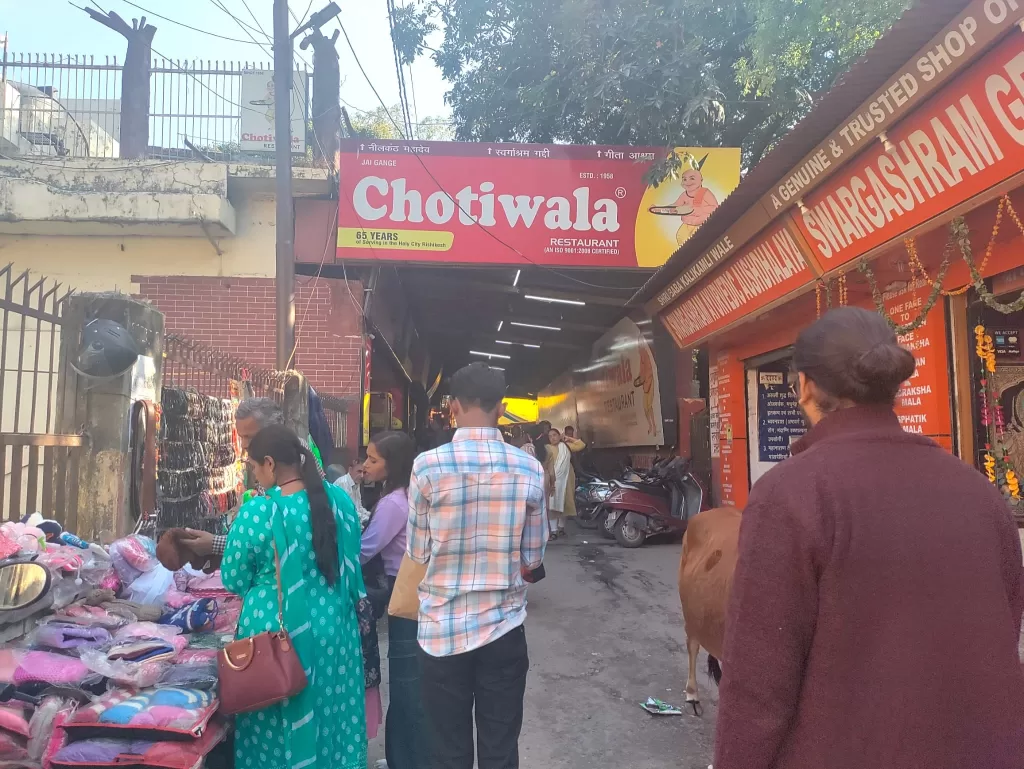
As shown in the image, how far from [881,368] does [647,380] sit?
429 inches

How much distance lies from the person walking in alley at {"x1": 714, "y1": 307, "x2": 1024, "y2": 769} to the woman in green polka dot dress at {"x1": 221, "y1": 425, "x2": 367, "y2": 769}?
1748mm

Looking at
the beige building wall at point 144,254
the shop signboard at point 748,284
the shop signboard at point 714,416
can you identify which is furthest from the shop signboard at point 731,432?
the beige building wall at point 144,254

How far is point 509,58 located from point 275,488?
11.9m

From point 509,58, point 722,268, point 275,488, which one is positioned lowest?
point 275,488

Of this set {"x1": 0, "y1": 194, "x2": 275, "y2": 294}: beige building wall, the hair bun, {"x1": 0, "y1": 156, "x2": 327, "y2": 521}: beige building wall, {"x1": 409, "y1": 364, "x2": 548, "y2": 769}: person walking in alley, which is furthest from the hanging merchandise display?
{"x1": 0, "y1": 194, "x2": 275, "y2": 294}: beige building wall

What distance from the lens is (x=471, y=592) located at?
2543 mm

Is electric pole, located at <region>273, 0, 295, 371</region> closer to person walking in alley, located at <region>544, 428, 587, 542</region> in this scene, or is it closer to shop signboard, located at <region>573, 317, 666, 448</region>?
person walking in alley, located at <region>544, 428, 587, 542</region>

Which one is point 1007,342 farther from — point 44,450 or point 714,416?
point 44,450

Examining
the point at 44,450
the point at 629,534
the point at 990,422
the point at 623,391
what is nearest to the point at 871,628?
the point at 44,450

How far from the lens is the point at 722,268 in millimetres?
7301

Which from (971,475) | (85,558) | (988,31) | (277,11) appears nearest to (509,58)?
(277,11)

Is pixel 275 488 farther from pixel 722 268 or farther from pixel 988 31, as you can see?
pixel 722 268

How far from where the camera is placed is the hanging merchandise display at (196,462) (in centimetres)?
455

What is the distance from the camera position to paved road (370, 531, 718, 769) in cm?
383
